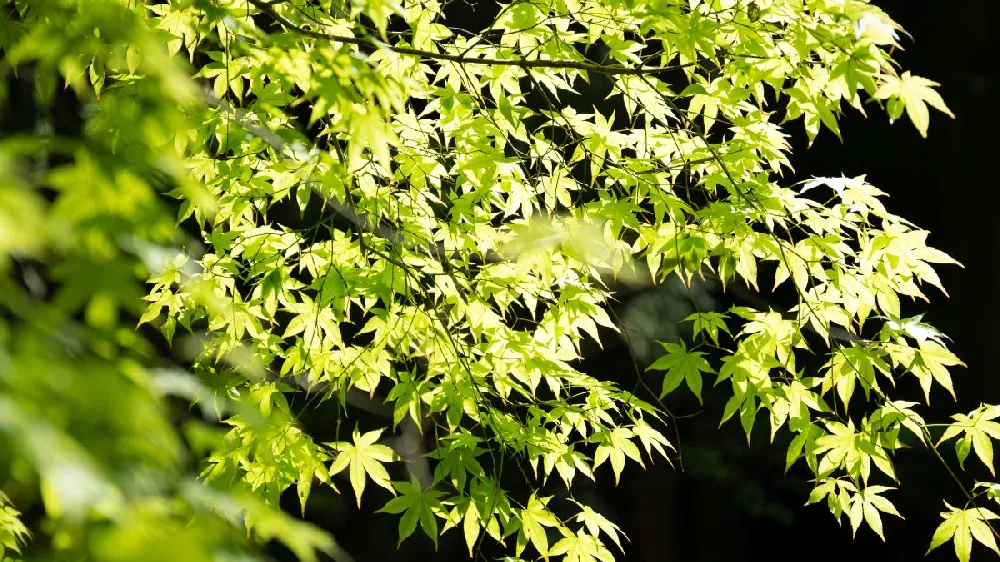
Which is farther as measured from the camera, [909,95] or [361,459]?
[361,459]

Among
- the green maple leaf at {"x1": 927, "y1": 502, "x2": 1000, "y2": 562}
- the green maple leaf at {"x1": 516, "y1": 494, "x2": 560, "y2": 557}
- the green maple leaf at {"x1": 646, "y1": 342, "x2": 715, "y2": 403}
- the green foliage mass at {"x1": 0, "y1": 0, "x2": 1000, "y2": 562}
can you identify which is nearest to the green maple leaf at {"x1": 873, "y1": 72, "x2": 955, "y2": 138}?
the green foliage mass at {"x1": 0, "y1": 0, "x2": 1000, "y2": 562}

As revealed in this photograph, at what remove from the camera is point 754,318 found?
2.06 metres

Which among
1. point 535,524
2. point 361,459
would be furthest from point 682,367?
point 361,459

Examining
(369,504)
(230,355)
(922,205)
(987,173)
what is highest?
(230,355)

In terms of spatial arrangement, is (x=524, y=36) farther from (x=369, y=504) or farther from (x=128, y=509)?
(x=369, y=504)

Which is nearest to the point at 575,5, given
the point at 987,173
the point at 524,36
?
the point at 524,36

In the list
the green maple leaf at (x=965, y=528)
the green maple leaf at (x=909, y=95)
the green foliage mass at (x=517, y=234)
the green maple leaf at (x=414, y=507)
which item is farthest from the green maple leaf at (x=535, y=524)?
the green maple leaf at (x=909, y=95)

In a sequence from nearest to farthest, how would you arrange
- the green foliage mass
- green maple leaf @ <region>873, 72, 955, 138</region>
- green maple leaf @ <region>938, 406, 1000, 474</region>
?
green maple leaf @ <region>873, 72, 955, 138</region> < the green foliage mass < green maple leaf @ <region>938, 406, 1000, 474</region>

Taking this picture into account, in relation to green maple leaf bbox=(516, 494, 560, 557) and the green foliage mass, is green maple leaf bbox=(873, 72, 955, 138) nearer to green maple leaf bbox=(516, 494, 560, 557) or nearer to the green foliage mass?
the green foliage mass

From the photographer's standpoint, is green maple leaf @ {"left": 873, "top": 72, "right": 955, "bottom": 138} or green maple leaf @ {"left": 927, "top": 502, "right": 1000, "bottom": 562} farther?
green maple leaf @ {"left": 927, "top": 502, "right": 1000, "bottom": 562}

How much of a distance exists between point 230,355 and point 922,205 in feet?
19.5

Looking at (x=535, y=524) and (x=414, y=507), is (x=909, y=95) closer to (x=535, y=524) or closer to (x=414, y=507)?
(x=535, y=524)

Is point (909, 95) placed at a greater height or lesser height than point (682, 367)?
greater

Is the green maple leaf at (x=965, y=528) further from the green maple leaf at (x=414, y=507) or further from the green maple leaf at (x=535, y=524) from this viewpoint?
the green maple leaf at (x=414, y=507)
